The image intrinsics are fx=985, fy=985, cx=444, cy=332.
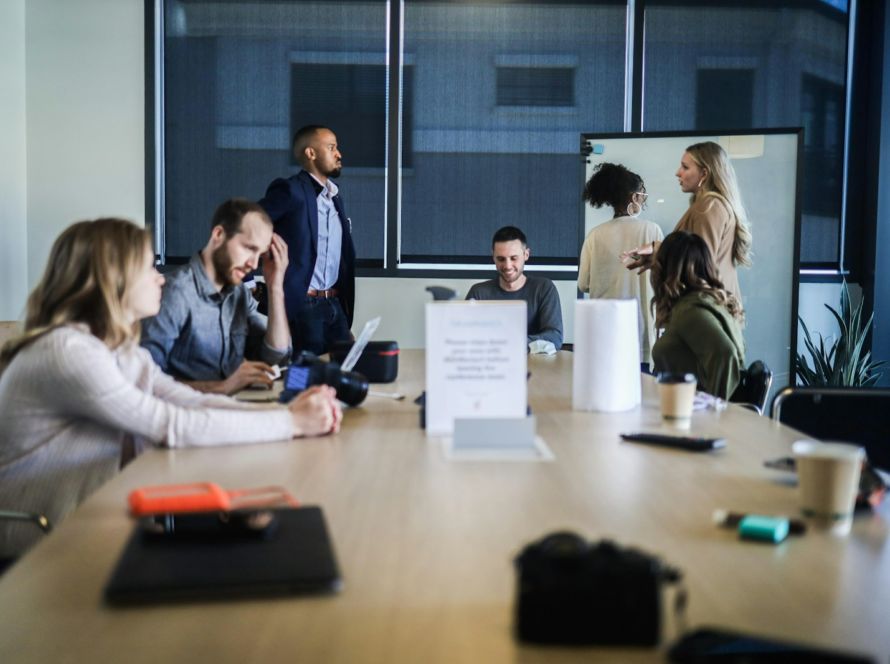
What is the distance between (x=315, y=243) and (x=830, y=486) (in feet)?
11.8

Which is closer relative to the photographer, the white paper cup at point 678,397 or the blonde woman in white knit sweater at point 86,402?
the blonde woman in white knit sweater at point 86,402

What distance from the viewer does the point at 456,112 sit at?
5.86 meters

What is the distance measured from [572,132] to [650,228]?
3.64ft

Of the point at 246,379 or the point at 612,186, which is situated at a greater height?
the point at 612,186

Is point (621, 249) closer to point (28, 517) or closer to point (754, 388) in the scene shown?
point (754, 388)

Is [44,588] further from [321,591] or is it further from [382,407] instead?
[382,407]

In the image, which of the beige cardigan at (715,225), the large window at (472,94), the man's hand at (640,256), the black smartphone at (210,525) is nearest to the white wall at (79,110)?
the large window at (472,94)

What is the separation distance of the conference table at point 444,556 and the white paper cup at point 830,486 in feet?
0.10

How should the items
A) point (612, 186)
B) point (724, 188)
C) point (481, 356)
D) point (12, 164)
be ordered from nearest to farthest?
point (481, 356) < point (724, 188) < point (612, 186) < point (12, 164)

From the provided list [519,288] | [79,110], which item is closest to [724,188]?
[519,288]

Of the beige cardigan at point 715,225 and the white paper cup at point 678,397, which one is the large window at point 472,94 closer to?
the beige cardigan at point 715,225

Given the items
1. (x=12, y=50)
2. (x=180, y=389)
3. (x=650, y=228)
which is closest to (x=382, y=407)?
(x=180, y=389)

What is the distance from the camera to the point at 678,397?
2100 mm

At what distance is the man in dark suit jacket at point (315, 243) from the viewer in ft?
15.0
